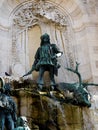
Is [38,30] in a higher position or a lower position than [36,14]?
lower

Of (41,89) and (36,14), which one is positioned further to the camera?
(36,14)

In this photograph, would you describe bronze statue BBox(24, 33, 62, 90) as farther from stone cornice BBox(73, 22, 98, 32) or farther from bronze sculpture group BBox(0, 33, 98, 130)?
stone cornice BBox(73, 22, 98, 32)

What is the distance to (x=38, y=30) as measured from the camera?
1273cm

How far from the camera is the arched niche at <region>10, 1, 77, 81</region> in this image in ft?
39.5

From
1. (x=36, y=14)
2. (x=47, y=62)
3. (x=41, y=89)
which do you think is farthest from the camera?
(x=36, y=14)

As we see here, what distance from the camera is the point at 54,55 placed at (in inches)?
424

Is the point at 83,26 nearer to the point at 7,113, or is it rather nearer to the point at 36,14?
the point at 36,14

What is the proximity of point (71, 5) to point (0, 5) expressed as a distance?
292 cm

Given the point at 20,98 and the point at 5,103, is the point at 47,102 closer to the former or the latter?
the point at 20,98

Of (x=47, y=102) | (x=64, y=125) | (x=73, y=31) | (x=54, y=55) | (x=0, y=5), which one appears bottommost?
(x=64, y=125)

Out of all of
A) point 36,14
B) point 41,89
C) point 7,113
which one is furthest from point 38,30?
point 7,113

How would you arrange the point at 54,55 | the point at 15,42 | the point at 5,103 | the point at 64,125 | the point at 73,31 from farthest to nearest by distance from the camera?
the point at 73,31 < the point at 15,42 < the point at 54,55 < the point at 64,125 < the point at 5,103

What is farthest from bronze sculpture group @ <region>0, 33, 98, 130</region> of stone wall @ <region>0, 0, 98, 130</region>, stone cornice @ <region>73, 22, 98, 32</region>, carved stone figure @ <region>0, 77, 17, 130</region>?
stone cornice @ <region>73, 22, 98, 32</region>

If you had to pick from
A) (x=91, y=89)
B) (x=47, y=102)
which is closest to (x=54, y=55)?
(x=91, y=89)
